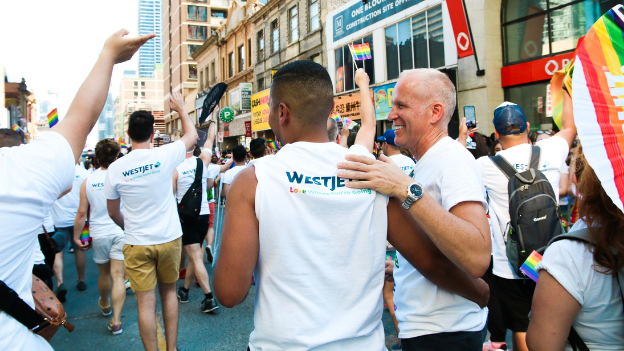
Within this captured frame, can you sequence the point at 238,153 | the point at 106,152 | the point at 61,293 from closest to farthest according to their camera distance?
the point at 106,152
the point at 61,293
the point at 238,153

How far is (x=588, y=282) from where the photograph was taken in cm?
130

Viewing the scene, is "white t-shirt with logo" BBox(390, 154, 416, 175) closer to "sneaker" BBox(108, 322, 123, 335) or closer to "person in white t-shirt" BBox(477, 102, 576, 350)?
"person in white t-shirt" BBox(477, 102, 576, 350)

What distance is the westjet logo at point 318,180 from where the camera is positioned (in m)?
1.47

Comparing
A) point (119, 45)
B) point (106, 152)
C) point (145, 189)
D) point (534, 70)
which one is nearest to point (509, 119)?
point (119, 45)

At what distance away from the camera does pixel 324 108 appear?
1693mm

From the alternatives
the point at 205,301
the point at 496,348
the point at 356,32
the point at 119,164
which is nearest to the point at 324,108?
the point at 119,164

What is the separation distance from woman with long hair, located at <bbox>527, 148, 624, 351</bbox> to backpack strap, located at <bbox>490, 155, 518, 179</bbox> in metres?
1.61

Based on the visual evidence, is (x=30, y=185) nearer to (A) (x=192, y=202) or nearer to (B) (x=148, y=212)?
(B) (x=148, y=212)

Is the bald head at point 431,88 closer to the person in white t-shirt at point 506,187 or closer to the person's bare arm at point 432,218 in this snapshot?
the person's bare arm at point 432,218

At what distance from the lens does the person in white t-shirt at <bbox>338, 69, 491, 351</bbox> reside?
1.48 m

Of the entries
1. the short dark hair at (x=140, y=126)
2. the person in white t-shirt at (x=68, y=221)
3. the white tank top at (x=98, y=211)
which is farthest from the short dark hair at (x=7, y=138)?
the person in white t-shirt at (x=68, y=221)

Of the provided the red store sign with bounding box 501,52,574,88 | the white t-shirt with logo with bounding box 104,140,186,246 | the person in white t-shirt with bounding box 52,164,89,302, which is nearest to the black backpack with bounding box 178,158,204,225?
the white t-shirt with logo with bounding box 104,140,186,246

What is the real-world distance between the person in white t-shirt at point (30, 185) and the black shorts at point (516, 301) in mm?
2905

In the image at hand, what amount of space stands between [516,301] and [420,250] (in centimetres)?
178
